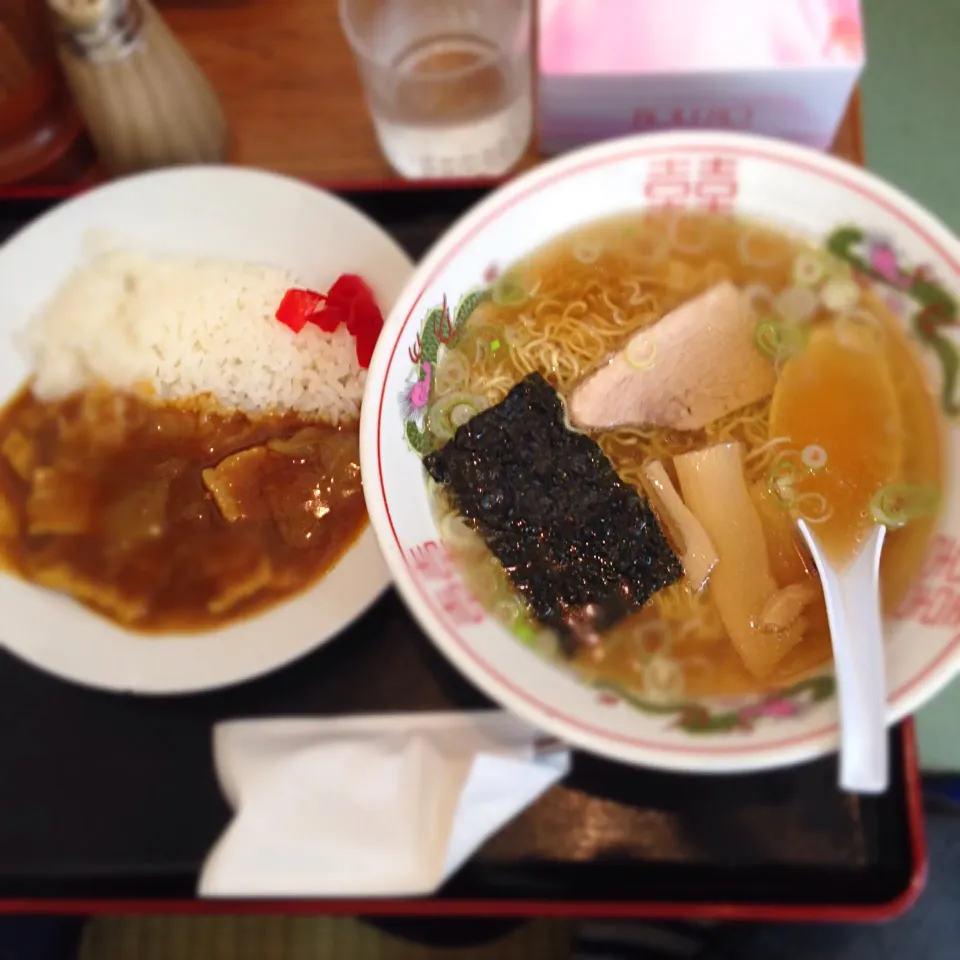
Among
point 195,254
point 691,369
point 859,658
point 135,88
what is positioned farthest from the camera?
point 195,254

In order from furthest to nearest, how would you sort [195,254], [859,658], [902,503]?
[195,254] → [902,503] → [859,658]

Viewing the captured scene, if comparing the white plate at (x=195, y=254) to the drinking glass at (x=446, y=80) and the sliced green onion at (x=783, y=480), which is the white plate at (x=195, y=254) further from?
the sliced green onion at (x=783, y=480)

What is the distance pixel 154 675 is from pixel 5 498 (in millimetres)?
415

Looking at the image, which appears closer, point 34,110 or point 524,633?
point 524,633

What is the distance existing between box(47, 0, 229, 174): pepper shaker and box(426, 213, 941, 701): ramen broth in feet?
1.97

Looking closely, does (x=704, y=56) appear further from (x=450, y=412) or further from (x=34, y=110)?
(x=34, y=110)

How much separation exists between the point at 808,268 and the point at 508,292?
1.23 feet

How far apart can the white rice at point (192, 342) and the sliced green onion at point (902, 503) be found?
2.33 ft

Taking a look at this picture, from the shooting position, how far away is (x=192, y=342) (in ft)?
4.15

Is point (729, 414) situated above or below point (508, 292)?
below

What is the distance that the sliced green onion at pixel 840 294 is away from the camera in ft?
3.31

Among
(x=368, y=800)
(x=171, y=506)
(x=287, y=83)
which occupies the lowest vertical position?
(x=368, y=800)

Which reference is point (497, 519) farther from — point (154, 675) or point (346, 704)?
point (154, 675)

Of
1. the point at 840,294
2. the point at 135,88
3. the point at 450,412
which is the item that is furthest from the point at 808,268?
the point at 135,88
